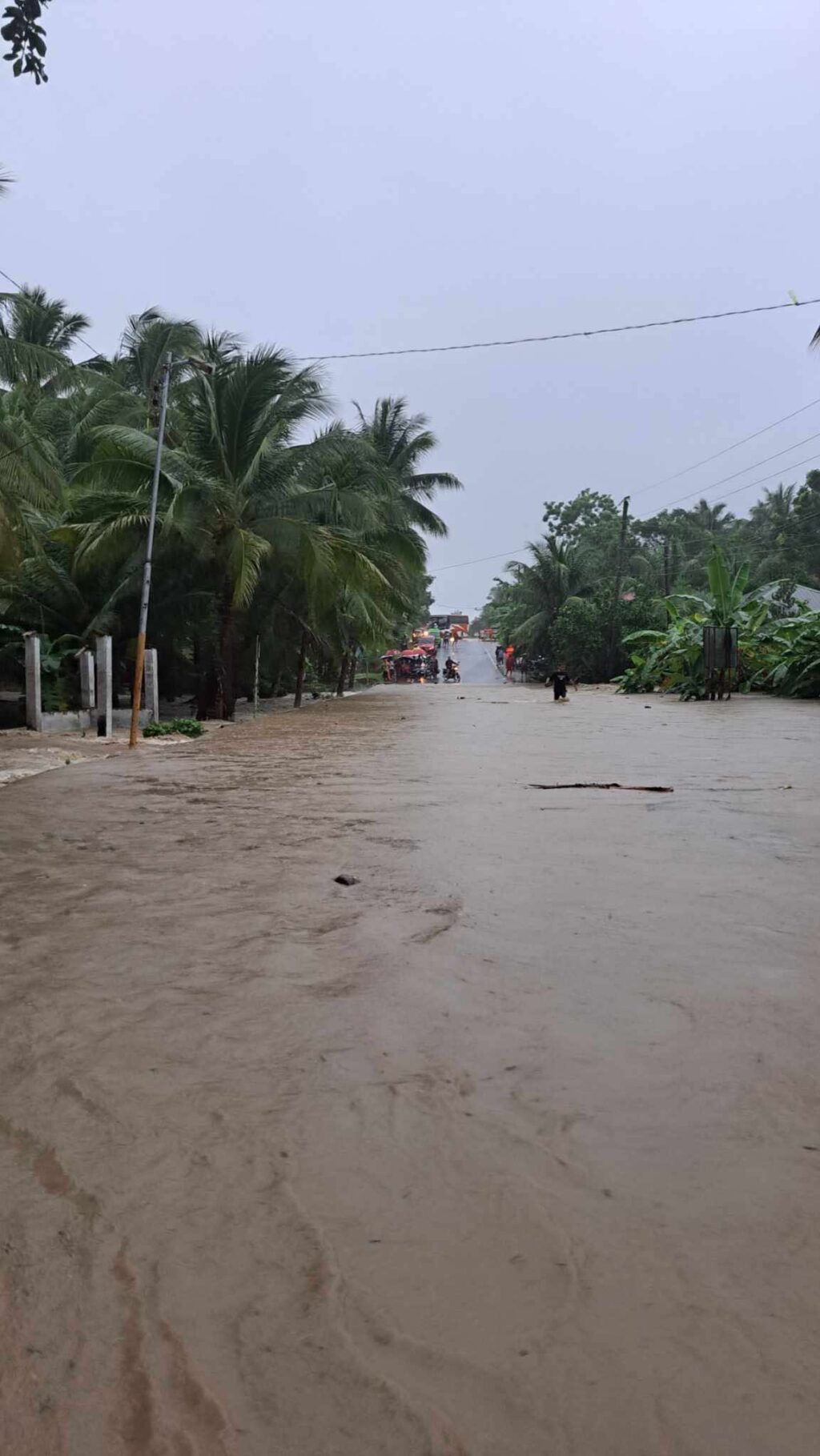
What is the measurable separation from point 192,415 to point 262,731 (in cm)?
699

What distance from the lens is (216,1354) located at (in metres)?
1.82

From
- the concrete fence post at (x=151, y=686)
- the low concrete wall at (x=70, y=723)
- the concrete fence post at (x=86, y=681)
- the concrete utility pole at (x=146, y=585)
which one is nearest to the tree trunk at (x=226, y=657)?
the concrete fence post at (x=151, y=686)

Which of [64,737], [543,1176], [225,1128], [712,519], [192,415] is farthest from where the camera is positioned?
[712,519]

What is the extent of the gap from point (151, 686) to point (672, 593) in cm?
3220

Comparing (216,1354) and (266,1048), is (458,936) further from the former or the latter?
(216,1354)

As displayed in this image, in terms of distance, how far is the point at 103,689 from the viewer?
1666cm

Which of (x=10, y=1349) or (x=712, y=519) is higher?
(x=712, y=519)

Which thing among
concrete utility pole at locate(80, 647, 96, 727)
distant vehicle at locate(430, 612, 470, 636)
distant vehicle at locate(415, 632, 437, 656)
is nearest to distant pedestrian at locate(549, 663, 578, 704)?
concrete utility pole at locate(80, 647, 96, 727)

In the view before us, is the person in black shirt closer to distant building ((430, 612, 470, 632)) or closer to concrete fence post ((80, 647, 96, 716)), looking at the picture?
concrete fence post ((80, 647, 96, 716))

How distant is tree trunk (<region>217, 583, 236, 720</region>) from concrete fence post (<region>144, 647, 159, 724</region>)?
241 centimetres

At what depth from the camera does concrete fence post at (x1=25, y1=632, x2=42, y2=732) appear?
16.0 metres

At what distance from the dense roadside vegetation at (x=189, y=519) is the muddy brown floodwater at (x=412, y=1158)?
492 inches

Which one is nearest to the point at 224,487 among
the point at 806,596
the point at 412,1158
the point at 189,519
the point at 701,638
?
the point at 189,519

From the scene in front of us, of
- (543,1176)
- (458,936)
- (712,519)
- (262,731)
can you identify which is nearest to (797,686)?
(262,731)
